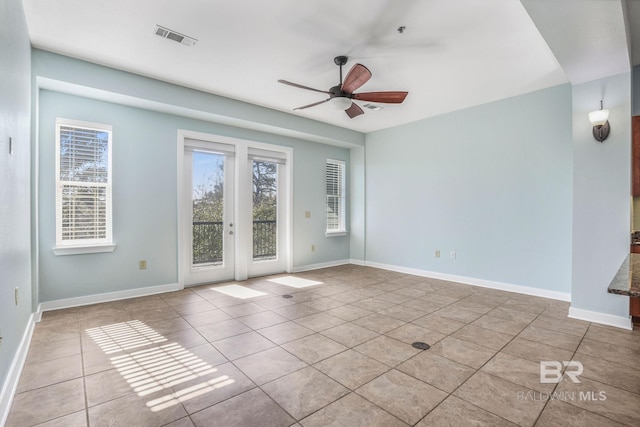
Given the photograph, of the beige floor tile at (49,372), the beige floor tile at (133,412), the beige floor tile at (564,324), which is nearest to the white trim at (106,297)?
the beige floor tile at (49,372)

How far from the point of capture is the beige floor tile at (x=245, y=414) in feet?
5.75

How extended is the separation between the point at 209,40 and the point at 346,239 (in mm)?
4834

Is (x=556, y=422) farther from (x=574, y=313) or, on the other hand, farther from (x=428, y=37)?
(x=428, y=37)

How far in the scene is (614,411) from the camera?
1856 mm

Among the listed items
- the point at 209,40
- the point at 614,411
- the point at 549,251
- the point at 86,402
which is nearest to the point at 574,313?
the point at 549,251

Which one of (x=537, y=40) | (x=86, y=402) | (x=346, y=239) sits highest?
(x=537, y=40)

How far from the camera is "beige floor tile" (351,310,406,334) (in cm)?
317

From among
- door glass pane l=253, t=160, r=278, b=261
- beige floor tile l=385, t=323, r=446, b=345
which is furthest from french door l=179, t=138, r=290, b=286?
beige floor tile l=385, t=323, r=446, b=345

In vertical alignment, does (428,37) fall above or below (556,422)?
above

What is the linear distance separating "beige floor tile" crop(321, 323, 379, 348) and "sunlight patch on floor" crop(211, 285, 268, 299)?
1.63 metres

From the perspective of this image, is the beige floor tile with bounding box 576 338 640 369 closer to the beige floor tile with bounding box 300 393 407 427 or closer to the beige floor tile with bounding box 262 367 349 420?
the beige floor tile with bounding box 300 393 407 427

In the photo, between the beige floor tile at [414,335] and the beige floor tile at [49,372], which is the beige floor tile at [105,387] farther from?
the beige floor tile at [414,335]

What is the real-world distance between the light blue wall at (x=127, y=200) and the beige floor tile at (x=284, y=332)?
2.26 metres

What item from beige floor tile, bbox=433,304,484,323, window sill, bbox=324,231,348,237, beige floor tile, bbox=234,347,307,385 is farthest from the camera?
window sill, bbox=324,231,348,237
